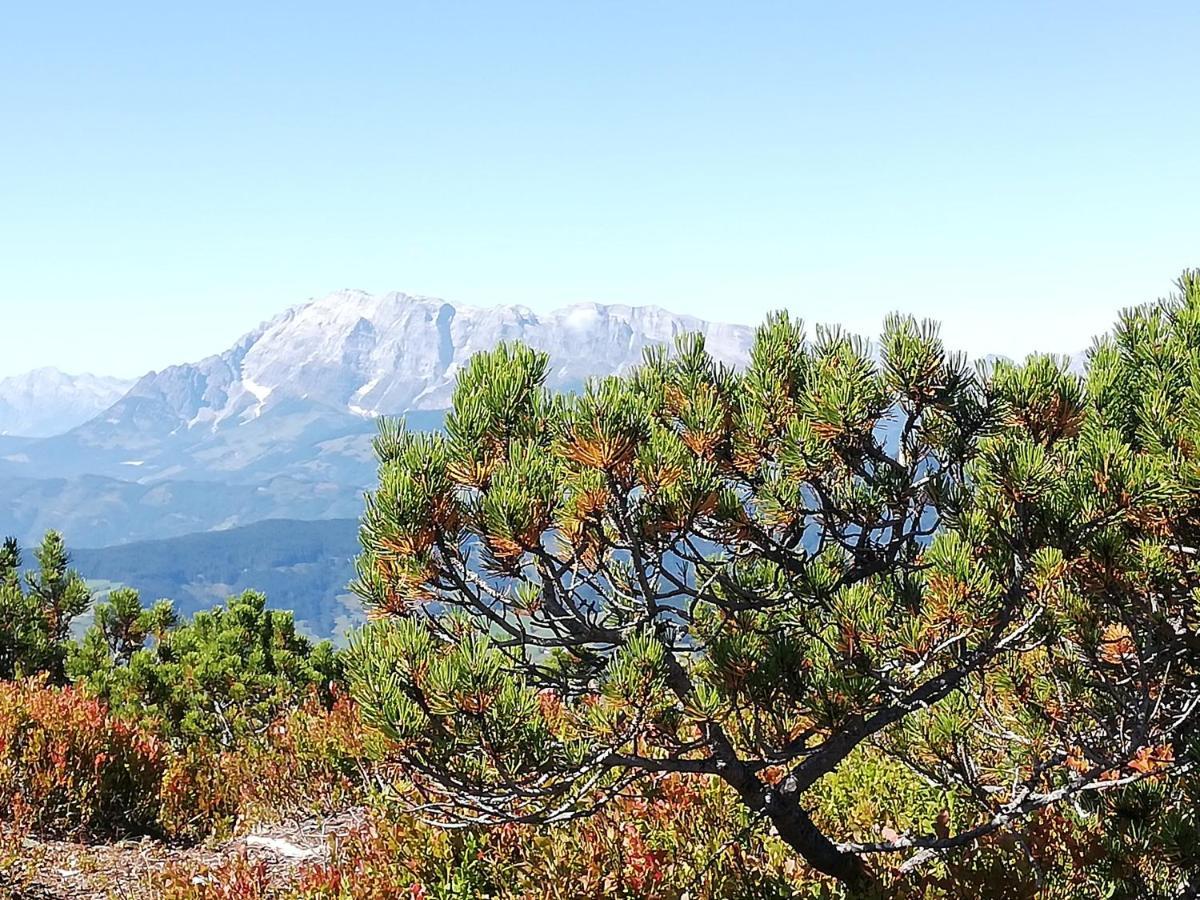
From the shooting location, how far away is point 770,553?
4488mm

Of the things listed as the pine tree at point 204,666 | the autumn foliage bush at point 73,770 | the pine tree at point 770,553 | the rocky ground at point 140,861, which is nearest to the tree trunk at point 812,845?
the pine tree at point 770,553

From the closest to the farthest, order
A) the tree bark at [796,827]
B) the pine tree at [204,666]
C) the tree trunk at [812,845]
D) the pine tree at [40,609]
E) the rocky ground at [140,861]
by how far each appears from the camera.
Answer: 1. the tree bark at [796,827]
2. the tree trunk at [812,845]
3. the rocky ground at [140,861]
4. the pine tree at [204,666]
5. the pine tree at [40,609]

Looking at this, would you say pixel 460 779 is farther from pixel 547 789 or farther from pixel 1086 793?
pixel 1086 793

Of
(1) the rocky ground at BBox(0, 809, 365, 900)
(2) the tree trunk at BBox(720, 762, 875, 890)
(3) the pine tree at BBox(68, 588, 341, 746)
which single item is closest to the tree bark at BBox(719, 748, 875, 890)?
(2) the tree trunk at BBox(720, 762, 875, 890)

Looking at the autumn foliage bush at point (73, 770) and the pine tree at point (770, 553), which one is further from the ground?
the pine tree at point (770, 553)

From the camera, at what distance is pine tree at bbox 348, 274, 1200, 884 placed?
12.3 ft

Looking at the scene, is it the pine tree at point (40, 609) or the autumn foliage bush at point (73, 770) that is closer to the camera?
the autumn foliage bush at point (73, 770)

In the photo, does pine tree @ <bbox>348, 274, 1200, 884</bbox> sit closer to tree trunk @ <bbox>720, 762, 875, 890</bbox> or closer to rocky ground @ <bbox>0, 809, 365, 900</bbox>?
tree trunk @ <bbox>720, 762, 875, 890</bbox>

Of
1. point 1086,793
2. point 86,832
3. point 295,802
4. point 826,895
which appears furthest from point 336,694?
point 1086,793

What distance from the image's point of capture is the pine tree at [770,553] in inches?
147

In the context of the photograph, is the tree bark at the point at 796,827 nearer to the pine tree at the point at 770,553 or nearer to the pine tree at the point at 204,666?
the pine tree at the point at 770,553

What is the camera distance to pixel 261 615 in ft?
49.4

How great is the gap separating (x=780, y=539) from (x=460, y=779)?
1.86 m

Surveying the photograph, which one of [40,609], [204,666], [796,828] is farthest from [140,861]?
[40,609]
